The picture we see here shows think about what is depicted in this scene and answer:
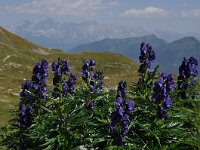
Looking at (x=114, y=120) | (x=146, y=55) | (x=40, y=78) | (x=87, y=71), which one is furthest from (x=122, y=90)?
(x=40, y=78)

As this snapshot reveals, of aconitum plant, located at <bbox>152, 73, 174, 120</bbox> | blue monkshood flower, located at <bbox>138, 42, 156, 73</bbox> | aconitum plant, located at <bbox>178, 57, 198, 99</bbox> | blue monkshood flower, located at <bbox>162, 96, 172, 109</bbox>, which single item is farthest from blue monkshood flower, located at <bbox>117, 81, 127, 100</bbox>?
blue monkshood flower, located at <bbox>138, 42, 156, 73</bbox>

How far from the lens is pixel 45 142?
9398 mm

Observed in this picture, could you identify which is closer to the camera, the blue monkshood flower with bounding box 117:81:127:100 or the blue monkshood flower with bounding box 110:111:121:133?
the blue monkshood flower with bounding box 110:111:121:133

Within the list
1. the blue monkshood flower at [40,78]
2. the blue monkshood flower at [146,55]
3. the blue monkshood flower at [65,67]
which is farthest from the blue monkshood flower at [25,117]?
the blue monkshood flower at [146,55]

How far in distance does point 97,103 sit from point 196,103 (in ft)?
7.61

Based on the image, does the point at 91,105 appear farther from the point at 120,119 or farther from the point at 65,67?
the point at 65,67

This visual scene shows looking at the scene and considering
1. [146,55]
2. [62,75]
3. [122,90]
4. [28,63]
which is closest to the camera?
[122,90]

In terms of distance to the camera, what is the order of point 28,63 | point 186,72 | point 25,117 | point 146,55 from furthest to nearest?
point 28,63, point 146,55, point 186,72, point 25,117

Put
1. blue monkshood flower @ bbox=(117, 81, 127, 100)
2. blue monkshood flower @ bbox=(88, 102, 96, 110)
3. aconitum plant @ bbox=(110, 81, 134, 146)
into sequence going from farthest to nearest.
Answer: blue monkshood flower @ bbox=(88, 102, 96, 110) < blue monkshood flower @ bbox=(117, 81, 127, 100) < aconitum plant @ bbox=(110, 81, 134, 146)

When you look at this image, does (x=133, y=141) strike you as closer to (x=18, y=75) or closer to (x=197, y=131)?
(x=197, y=131)

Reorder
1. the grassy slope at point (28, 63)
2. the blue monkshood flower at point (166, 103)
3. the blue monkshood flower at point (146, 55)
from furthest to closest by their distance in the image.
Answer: the grassy slope at point (28, 63) < the blue monkshood flower at point (146, 55) < the blue monkshood flower at point (166, 103)

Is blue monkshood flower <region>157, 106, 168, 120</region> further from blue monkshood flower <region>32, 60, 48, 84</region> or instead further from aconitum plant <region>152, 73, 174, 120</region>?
blue monkshood flower <region>32, 60, 48, 84</region>

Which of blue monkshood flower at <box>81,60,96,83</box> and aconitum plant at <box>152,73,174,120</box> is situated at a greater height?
blue monkshood flower at <box>81,60,96,83</box>

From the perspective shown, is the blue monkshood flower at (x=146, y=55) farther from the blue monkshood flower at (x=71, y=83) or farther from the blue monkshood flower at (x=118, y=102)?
the blue monkshood flower at (x=118, y=102)
